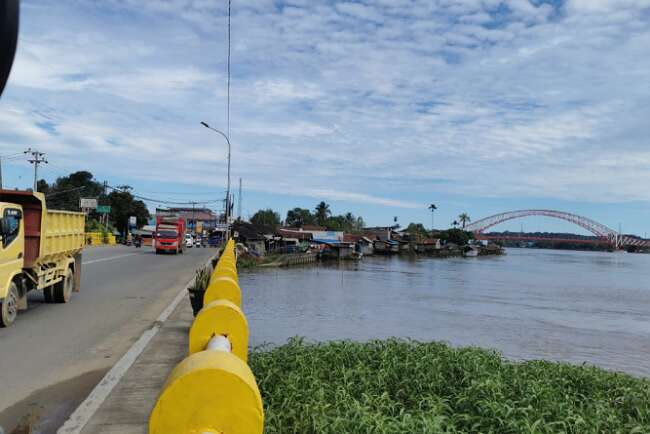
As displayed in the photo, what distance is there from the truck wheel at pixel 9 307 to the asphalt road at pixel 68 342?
7.1 inches

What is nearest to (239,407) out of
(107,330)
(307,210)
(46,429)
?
(46,429)

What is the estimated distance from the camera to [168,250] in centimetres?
4031

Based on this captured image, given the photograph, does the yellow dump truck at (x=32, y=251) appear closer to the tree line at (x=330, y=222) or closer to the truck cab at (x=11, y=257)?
the truck cab at (x=11, y=257)

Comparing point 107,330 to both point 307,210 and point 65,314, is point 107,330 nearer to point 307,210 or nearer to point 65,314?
point 65,314

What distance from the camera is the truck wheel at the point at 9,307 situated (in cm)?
985

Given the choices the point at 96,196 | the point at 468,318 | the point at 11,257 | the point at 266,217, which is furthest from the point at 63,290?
the point at 266,217

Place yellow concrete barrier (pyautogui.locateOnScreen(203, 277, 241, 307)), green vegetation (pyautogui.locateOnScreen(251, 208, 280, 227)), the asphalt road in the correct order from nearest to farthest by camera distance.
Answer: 1. yellow concrete barrier (pyautogui.locateOnScreen(203, 277, 241, 307))
2. the asphalt road
3. green vegetation (pyautogui.locateOnScreen(251, 208, 280, 227))

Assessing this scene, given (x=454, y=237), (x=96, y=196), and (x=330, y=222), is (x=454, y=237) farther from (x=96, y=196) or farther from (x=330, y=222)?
(x=96, y=196)

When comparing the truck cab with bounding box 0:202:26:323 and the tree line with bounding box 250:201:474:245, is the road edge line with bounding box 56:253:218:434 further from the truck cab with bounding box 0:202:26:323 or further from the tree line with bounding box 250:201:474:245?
the tree line with bounding box 250:201:474:245

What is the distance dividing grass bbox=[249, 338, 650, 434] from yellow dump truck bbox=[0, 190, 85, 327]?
457cm

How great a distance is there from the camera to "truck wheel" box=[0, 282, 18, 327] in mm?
9852

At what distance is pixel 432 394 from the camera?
298 inches

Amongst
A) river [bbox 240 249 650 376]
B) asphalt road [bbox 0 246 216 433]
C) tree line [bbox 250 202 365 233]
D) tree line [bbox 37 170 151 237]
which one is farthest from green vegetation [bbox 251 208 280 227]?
asphalt road [bbox 0 246 216 433]

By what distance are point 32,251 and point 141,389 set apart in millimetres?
6235
